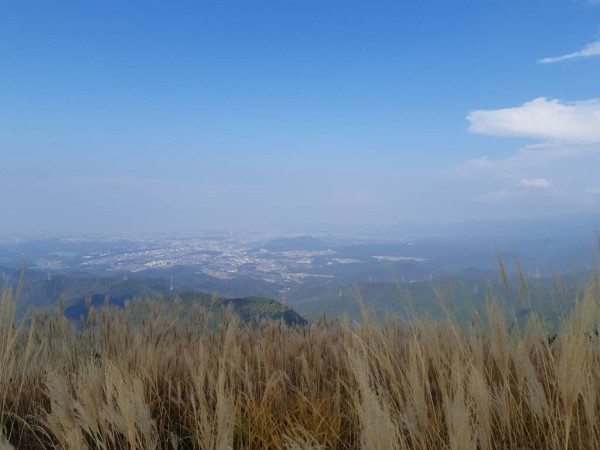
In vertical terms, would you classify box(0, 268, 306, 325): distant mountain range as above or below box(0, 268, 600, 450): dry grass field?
below

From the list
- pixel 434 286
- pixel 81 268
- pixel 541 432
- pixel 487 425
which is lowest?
pixel 81 268

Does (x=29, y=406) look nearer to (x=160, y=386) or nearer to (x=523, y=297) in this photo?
(x=160, y=386)

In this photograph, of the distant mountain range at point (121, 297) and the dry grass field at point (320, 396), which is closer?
the dry grass field at point (320, 396)

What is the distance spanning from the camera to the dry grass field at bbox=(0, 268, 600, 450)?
1.86 meters

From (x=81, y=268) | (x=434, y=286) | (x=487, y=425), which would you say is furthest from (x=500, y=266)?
(x=81, y=268)

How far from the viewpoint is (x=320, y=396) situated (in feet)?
9.02

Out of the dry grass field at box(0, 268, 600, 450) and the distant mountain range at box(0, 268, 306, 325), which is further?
the distant mountain range at box(0, 268, 306, 325)

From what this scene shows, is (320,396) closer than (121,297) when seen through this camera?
Yes

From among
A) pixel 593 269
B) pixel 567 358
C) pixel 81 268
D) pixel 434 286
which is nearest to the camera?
pixel 567 358

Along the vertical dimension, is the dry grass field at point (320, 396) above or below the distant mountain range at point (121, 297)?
above

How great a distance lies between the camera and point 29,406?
2.97 meters

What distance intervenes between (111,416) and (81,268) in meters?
102

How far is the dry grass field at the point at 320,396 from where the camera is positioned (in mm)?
1860

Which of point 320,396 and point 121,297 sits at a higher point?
point 320,396
